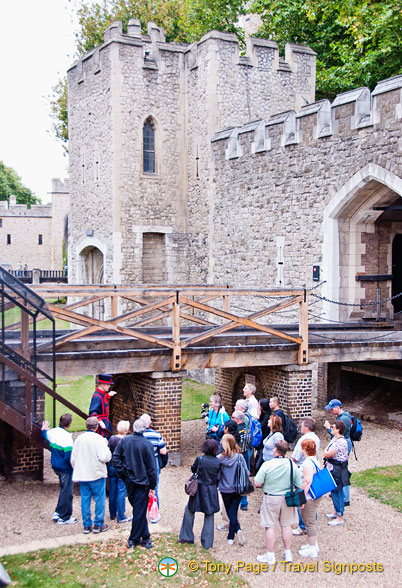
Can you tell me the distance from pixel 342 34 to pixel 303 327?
57.7ft

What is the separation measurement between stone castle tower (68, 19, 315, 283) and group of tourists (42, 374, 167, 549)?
11827 mm

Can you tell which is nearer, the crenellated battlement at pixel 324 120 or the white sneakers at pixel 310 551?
the white sneakers at pixel 310 551

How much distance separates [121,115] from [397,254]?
886cm

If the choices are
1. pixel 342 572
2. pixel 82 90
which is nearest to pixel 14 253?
pixel 82 90

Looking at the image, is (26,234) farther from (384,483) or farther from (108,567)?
(108,567)

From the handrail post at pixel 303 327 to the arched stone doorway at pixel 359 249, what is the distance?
3768 mm

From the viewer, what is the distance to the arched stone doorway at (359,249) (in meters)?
14.9

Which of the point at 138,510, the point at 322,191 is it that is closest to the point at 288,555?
the point at 138,510

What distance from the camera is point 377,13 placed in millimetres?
19891

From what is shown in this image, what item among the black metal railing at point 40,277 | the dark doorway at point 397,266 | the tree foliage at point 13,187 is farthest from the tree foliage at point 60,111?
the tree foliage at point 13,187

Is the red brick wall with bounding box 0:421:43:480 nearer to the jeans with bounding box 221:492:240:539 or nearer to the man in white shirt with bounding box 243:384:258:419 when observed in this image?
the man in white shirt with bounding box 243:384:258:419

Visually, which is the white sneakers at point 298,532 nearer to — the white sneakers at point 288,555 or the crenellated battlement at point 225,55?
the white sneakers at point 288,555

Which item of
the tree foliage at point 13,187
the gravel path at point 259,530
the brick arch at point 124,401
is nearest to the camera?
the gravel path at point 259,530

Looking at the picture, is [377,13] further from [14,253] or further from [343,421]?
[14,253]
